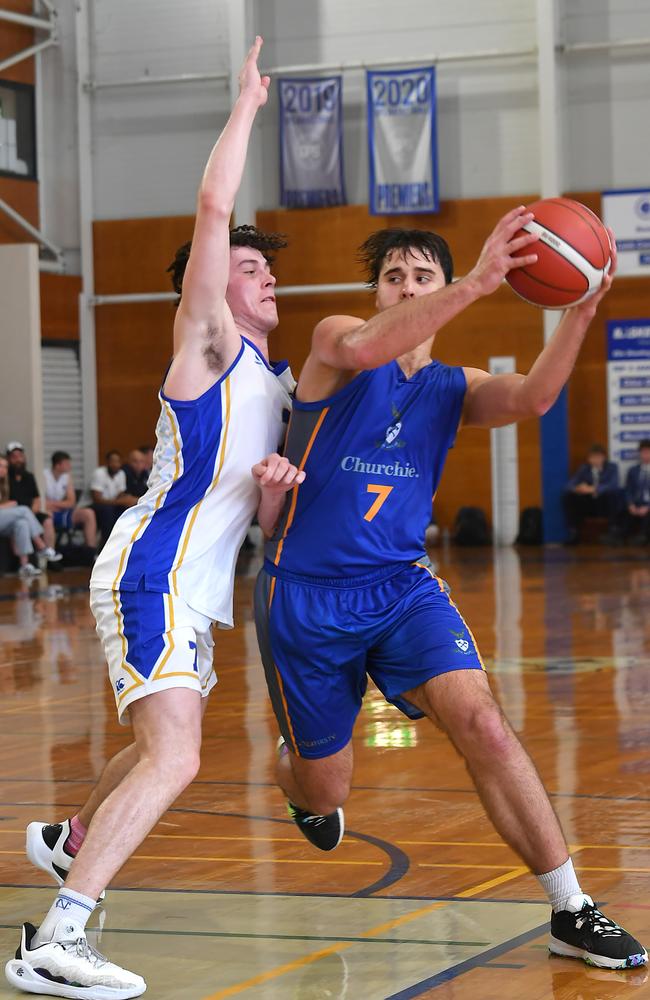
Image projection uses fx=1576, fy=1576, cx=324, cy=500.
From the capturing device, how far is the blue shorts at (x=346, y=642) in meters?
4.23

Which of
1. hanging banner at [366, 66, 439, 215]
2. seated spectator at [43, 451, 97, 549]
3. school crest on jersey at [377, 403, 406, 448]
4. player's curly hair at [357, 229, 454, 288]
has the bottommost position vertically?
seated spectator at [43, 451, 97, 549]

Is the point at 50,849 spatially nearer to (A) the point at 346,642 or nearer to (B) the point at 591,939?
(A) the point at 346,642

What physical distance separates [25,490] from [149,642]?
15.2 m

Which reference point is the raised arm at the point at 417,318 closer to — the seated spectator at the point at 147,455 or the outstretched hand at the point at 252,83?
the outstretched hand at the point at 252,83

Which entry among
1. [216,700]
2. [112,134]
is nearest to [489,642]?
[216,700]

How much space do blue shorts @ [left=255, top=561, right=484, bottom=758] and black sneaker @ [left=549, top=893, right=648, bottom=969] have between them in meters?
0.67

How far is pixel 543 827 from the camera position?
13.2 feet

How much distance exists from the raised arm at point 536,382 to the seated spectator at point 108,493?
1640cm

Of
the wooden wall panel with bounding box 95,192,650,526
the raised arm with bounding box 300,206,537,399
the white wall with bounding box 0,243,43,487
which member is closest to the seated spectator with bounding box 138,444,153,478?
the wooden wall panel with bounding box 95,192,650,526

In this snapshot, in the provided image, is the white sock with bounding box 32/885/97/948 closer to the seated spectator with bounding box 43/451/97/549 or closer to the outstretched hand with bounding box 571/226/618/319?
the outstretched hand with bounding box 571/226/618/319

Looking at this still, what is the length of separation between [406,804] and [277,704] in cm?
164

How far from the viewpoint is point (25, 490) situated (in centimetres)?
1897

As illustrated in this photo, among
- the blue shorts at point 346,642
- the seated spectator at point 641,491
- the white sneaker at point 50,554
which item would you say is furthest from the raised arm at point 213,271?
the seated spectator at point 641,491

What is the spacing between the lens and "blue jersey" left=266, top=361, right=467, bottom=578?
4340 mm
